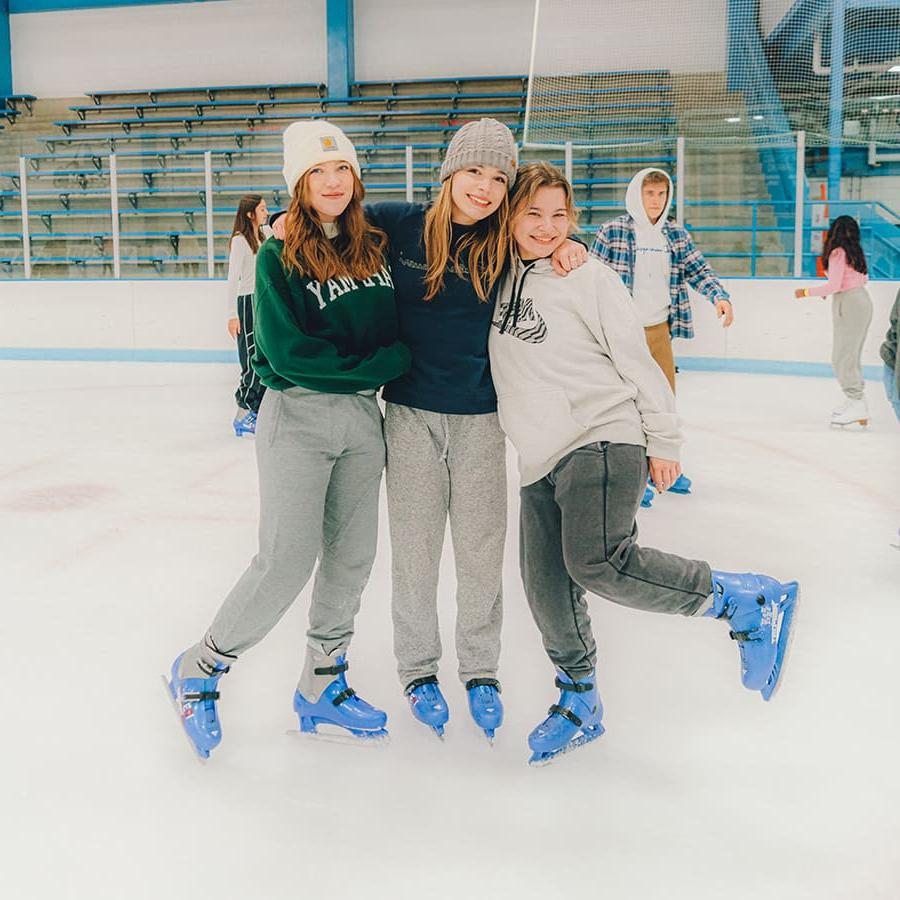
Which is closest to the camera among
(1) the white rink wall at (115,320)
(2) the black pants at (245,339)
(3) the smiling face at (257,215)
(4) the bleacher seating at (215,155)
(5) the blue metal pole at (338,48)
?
(2) the black pants at (245,339)

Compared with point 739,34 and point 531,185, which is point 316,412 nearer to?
point 531,185

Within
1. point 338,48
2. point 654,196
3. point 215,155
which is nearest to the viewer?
point 654,196

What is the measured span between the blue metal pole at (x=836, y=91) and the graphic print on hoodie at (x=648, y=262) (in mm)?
4768

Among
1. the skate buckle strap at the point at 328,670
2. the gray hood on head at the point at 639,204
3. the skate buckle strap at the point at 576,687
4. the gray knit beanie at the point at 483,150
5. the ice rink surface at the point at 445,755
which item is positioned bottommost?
the ice rink surface at the point at 445,755

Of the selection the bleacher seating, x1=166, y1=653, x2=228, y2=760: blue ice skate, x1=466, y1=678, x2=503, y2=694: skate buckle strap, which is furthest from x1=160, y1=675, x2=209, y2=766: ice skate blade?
the bleacher seating

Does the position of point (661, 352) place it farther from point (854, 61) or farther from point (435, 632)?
point (854, 61)

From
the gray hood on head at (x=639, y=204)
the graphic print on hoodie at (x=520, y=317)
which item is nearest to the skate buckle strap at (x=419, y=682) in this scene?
the graphic print on hoodie at (x=520, y=317)

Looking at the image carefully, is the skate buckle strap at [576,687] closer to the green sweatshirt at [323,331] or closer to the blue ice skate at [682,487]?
the green sweatshirt at [323,331]

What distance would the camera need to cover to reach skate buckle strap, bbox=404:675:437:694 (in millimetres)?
1832

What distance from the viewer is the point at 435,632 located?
6.09ft

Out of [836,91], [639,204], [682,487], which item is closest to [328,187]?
[639,204]

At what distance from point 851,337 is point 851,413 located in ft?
1.23

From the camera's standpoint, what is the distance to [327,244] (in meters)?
1.60

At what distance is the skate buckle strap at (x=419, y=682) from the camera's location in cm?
183
